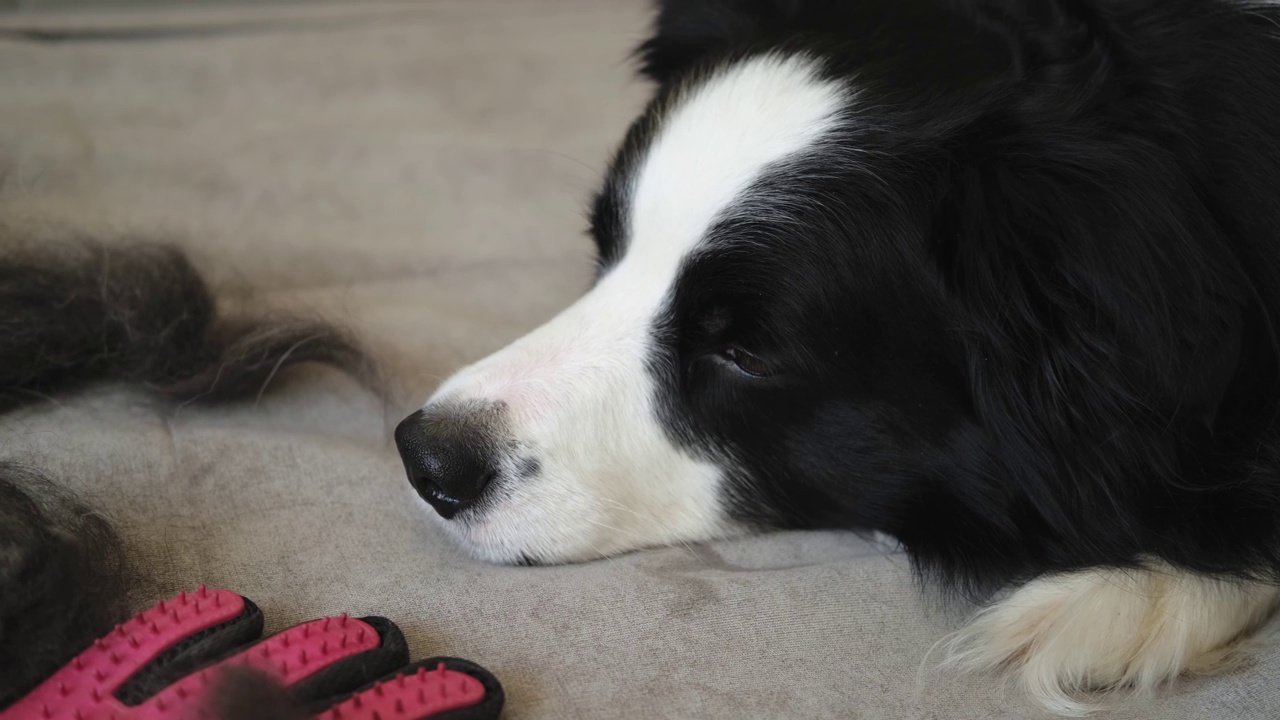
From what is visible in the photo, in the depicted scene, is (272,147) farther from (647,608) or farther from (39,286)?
(647,608)

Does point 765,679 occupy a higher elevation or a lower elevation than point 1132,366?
lower

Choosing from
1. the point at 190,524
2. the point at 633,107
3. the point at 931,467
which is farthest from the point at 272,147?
the point at 931,467

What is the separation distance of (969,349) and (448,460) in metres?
0.50

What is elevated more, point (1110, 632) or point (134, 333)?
point (134, 333)

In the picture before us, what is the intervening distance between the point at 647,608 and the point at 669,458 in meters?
0.20

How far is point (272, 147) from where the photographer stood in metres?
1.94

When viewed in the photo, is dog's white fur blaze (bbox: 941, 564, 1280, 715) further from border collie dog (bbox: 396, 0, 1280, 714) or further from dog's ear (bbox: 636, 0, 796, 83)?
dog's ear (bbox: 636, 0, 796, 83)

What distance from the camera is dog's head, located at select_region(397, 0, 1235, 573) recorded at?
998 millimetres

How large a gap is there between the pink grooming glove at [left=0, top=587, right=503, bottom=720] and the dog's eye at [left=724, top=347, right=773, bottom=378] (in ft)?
1.34

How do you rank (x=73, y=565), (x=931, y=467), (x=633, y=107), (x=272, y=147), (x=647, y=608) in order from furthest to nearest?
1. (x=633, y=107)
2. (x=272, y=147)
3. (x=931, y=467)
4. (x=647, y=608)
5. (x=73, y=565)

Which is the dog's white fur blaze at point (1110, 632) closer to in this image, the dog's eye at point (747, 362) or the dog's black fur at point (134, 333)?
the dog's eye at point (747, 362)

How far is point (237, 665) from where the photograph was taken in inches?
28.8

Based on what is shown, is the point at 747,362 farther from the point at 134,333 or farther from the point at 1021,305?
the point at 134,333

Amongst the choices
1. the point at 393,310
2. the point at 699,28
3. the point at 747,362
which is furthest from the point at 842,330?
the point at 393,310
